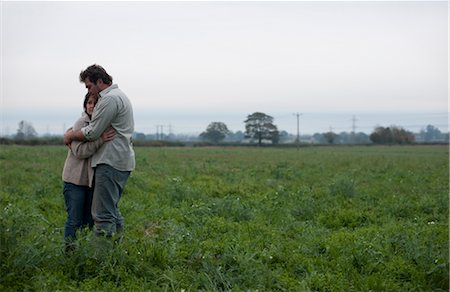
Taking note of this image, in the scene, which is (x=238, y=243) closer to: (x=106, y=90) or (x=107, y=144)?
(x=107, y=144)

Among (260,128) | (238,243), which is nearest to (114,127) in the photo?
(238,243)

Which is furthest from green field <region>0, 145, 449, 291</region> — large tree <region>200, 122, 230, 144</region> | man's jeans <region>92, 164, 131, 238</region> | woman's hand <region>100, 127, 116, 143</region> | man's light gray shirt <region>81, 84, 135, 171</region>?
large tree <region>200, 122, 230, 144</region>

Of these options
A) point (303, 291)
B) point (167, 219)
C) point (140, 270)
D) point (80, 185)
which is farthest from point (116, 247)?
point (167, 219)

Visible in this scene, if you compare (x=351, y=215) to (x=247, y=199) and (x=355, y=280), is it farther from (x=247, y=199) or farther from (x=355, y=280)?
(x=355, y=280)

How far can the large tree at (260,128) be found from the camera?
78125 millimetres

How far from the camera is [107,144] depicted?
3932mm

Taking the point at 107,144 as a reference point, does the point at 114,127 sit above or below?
above

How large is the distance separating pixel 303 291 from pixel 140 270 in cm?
137

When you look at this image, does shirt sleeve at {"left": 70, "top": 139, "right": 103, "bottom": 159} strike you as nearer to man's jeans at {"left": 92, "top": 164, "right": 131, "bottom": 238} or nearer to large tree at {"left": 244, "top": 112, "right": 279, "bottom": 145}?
man's jeans at {"left": 92, "top": 164, "right": 131, "bottom": 238}

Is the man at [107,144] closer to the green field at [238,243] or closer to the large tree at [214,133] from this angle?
the green field at [238,243]

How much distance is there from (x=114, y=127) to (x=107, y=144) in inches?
6.8

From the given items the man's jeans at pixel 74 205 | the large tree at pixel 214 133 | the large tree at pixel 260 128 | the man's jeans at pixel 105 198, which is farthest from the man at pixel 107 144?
the large tree at pixel 214 133

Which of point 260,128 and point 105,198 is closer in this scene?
point 105,198

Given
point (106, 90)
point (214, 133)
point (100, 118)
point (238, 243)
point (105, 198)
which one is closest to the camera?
point (100, 118)
